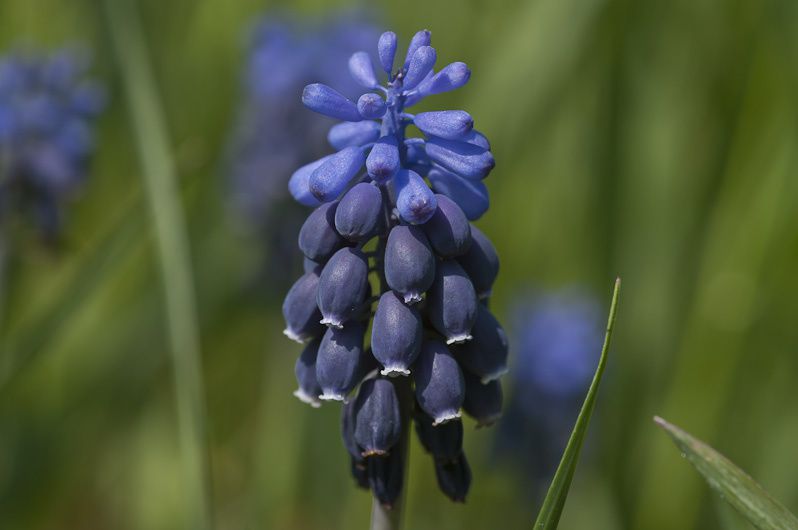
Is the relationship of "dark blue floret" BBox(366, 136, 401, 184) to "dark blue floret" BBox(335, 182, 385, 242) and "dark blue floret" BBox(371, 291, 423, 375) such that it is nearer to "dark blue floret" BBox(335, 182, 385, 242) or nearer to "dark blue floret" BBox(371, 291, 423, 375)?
"dark blue floret" BBox(335, 182, 385, 242)

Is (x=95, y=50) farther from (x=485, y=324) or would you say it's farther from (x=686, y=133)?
(x=485, y=324)

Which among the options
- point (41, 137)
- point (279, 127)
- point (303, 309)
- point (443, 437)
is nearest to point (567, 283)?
point (279, 127)

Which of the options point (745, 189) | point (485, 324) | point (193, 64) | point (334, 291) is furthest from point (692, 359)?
point (193, 64)

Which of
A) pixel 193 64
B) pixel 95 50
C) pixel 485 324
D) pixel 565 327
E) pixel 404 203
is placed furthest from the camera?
pixel 95 50

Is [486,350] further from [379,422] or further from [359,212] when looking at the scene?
[359,212]

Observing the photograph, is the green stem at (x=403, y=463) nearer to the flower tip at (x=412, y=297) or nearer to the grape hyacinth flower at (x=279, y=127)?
the flower tip at (x=412, y=297)

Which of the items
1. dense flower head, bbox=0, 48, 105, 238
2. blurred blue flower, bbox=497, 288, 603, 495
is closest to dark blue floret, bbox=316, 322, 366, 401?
blurred blue flower, bbox=497, 288, 603, 495

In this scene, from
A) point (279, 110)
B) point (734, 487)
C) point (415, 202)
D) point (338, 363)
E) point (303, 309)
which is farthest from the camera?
point (279, 110)
